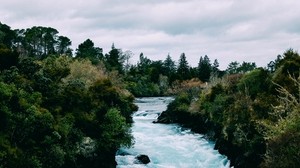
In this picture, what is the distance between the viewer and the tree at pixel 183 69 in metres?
116

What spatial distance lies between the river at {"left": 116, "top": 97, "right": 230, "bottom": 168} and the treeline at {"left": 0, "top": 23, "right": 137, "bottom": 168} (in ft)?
12.6

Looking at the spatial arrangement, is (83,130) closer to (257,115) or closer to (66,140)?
(66,140)

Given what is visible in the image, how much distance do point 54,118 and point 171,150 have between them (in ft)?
56.8

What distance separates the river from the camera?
131ft

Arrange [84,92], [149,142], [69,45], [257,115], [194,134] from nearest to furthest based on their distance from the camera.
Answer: [257,115]
[84,92]
[149,142]
[194,134]
[69,45]

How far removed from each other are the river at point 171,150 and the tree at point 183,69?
55600 mm

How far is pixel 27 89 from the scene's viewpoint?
31359 mm

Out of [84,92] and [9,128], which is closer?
[9,128]

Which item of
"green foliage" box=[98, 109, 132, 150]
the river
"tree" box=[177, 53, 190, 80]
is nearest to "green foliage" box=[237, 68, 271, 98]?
the river

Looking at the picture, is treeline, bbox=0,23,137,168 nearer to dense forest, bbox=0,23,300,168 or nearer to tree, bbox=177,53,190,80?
dense forest, bbox=0,23,300,168

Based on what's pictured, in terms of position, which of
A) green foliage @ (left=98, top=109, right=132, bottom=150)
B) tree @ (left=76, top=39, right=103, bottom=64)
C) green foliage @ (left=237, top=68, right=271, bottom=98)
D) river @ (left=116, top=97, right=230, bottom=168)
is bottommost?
river @ (left=116, top=97, right=230, bottom=168)

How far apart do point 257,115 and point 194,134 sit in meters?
22.0

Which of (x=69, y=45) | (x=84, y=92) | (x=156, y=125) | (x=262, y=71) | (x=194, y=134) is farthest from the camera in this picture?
(x=69, y=45)

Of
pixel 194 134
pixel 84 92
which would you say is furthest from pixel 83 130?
pixel 194 134
